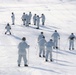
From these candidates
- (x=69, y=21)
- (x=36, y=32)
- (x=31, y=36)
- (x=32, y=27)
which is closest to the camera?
(x=31, y=36)

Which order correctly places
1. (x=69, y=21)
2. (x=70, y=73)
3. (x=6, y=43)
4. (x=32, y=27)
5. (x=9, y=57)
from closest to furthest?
1. (x=70, y=73)
2. (x=9, y=57)
3. (x=6, y=43)
4. (x=32, y=27)
5. (x=69, y=21)

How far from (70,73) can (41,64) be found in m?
2.74

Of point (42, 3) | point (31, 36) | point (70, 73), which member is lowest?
point (70, 73)

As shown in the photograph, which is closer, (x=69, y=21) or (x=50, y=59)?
(x=50, y=59)

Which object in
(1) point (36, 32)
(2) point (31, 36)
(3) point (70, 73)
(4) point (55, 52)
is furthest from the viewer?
(1) point (36, 32)

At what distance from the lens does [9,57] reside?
23109 mm

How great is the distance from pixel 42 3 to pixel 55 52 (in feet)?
135

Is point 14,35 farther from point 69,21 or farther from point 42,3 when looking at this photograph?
point 42,3

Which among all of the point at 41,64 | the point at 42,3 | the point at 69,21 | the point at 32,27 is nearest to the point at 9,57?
the point at 41,64

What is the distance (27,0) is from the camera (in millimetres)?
70938

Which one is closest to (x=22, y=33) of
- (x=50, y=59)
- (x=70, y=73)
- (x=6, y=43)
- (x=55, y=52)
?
(x=6, y=43)

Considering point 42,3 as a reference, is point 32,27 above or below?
below

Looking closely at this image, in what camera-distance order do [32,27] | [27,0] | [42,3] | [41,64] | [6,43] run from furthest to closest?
[27,0]
[42,3]
[32,27]
[6,43]
[41,64]

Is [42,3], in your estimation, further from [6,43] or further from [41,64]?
[41,64]
